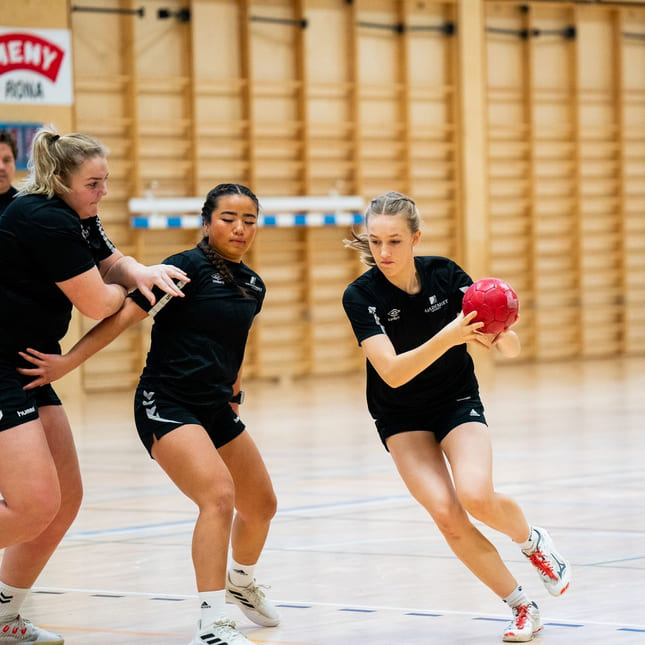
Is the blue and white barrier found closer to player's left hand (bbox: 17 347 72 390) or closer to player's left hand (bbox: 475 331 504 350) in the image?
player's left hand (bbox: 17 347 72 390)

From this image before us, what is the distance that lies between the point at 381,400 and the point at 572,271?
15088 millimetres

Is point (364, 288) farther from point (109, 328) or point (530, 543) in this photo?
point (530, 543)

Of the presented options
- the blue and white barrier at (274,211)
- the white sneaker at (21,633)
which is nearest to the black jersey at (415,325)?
the white sneaker at (21,633)

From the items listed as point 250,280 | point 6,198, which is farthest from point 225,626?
point 6,198

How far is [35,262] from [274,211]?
12.5 metres

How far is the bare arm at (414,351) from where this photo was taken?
13.7ft

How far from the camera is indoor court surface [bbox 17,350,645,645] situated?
14.8 ft

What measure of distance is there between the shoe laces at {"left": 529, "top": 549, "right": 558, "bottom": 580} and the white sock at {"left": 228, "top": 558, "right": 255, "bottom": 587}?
103 centimetres

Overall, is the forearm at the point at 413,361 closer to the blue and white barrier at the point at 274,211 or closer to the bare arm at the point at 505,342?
the bare arm at the point at 505,342

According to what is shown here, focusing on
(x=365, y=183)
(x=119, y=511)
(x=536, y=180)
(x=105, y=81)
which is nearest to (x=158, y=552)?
(x=119, y=511)

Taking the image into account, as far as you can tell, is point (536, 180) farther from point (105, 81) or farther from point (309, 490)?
point (309, 490)

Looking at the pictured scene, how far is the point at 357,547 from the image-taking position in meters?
6.02

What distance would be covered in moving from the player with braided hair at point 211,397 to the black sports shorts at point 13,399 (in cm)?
5

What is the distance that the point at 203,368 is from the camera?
4.38 metres
